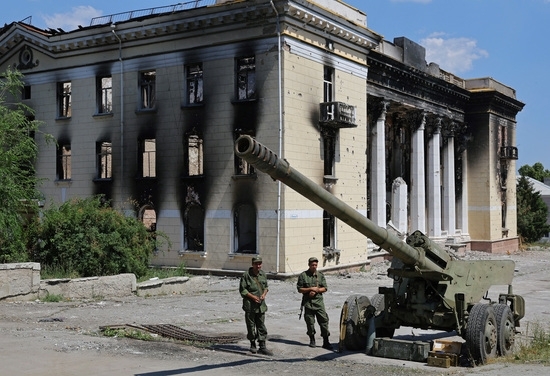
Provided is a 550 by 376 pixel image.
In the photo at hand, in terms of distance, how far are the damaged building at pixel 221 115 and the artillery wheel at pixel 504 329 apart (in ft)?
44.7

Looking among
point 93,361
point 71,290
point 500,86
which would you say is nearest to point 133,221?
point 71,290

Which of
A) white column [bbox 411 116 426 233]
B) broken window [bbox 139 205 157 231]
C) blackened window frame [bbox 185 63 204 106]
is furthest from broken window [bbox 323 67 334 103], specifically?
white column [bbox 411 116 426 233]

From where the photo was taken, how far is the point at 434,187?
40000 mm

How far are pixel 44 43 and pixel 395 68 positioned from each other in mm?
16254

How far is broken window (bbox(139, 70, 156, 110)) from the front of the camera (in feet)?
95.1

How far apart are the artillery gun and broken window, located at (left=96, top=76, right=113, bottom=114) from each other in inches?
802

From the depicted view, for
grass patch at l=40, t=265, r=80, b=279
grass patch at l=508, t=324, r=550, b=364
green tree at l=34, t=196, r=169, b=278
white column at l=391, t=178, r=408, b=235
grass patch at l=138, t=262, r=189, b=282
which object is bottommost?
grass patch at l=508, t=324, r=550, b=364

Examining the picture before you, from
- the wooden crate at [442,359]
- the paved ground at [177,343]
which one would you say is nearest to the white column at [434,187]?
the paved ground at [177,343]

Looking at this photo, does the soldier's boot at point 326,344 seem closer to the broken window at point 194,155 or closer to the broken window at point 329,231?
the broken window at point 329,231

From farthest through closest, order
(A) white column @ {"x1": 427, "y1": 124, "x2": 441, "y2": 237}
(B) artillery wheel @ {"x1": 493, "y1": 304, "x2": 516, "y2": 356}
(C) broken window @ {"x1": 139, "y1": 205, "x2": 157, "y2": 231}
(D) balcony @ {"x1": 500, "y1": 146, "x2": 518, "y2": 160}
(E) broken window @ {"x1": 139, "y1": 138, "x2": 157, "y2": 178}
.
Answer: (D) balcony @ {"x1": 500, "y1": 146, "x2": 518, "y2": 160} < (A) white column @ {"x1": 427, "y1": 124, "x2": 441, "y2": 237} < (E) broken window @ {"x1": 139, "y1": 138, "x2": 157, "y2": 178} < (C) broken window @ {"x1": 139, "y1": 205, "x2": 157, "y2": 231} < (B) artillery wheel @ {"x1": 493, "y1": 304, "x2": 516, "y2": 356}

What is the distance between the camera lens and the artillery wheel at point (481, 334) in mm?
10984

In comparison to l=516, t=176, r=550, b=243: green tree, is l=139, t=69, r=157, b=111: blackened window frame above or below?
above

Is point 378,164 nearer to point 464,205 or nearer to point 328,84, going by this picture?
point 328,84

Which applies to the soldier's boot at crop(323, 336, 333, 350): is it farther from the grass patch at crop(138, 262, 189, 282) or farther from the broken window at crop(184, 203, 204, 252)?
the broken window at crop(184, 203, 204, 252)
